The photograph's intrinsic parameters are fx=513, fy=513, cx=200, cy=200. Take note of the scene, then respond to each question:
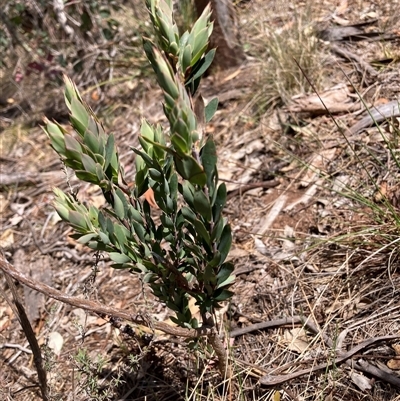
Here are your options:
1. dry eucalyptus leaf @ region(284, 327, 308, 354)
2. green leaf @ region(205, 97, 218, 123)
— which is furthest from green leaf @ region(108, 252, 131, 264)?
dry eucalyptus leaf @ region(284, 327, 308, 354)

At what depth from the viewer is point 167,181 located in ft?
4.00

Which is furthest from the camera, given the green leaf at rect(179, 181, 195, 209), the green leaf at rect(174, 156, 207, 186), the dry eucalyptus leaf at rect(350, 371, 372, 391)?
the dry eucalyptus leaf at rect(350, 371, 372, 391)

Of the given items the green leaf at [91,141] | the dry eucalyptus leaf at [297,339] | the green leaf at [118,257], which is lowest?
the dry eucalyptus leaf at [297,339]

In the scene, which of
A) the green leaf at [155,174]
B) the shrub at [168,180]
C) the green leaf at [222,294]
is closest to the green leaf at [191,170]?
the shrub at [168,180]

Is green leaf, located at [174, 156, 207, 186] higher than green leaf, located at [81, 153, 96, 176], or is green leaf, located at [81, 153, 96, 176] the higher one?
green leaf, located at [81, 153, 96, 176]

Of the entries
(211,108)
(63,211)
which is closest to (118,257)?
(63,211)

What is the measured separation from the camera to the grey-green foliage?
1.00 m

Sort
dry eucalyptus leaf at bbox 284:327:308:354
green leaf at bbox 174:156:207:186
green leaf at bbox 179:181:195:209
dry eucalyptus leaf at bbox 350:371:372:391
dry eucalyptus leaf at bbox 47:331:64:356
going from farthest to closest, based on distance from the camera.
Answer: dry eucalyptus leaf at bbox 47:331:64:356 → dry eucalyptus leaf at bbox 284:327:308:354 → dry eucalyptus leaf at bbox 350:371:372:391 → green leaf at bbox 179:181:195:209 → green leaf at bbox 174:156:207:186

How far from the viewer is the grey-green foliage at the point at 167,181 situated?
1003 millimetres

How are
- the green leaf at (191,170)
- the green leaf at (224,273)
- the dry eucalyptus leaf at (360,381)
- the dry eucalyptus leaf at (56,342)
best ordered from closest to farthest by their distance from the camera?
the green leaf at (191,170), the green leaf at (224,273), the dry eucalyptus leaf at (360,381), the dry eucalyptus leaf at (56,342)

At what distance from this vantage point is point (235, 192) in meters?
2.48

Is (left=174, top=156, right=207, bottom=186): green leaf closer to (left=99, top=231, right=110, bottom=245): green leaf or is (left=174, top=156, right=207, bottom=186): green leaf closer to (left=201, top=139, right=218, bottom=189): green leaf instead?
(left=201, top=139, right=218, bottom=189): green leaf

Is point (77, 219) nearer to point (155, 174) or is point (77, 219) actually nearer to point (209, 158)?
point (155, 174)

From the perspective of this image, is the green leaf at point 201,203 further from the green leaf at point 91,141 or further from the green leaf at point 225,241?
the green leaf at point 91,141
